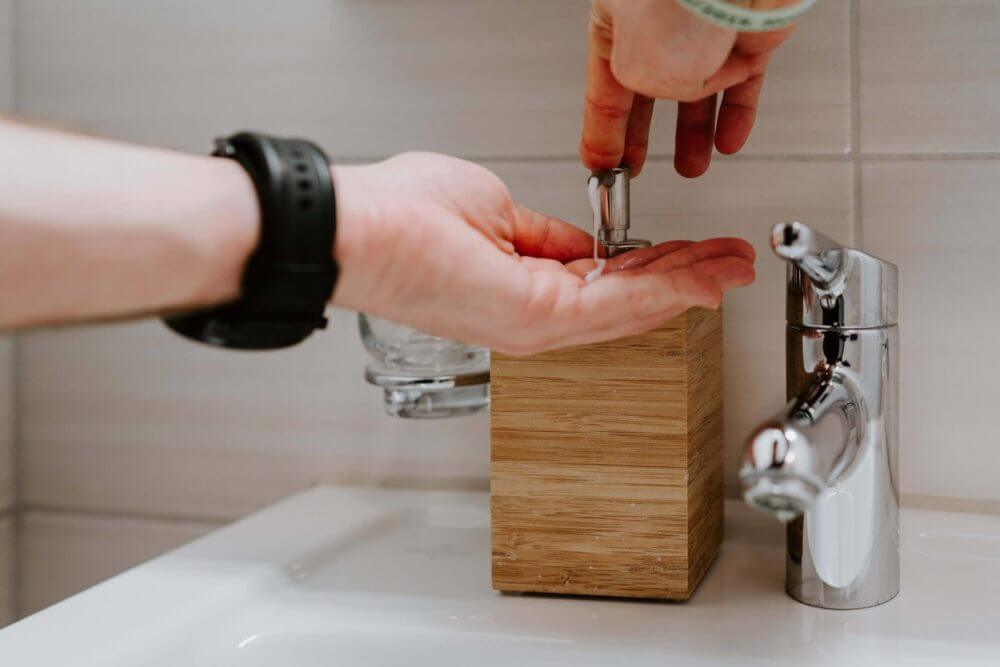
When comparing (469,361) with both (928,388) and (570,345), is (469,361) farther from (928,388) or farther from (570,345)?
(928,388)

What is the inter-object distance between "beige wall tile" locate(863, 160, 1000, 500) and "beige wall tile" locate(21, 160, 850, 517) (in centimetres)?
4

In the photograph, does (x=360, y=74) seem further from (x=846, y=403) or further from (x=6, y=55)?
(x=846, y=403)

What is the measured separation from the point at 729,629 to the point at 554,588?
0.11 m

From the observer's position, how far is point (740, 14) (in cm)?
47

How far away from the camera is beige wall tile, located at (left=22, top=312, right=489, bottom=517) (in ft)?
2.86

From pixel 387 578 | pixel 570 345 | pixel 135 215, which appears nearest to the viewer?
pixel 135 215

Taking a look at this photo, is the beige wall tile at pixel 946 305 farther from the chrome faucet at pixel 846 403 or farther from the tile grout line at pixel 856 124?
the chrome faucet at pixel 846 403

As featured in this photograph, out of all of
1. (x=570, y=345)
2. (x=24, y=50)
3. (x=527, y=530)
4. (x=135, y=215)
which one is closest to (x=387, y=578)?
(x=527, y=530)

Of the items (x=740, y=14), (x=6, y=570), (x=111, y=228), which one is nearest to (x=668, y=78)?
(x=740, y=14)

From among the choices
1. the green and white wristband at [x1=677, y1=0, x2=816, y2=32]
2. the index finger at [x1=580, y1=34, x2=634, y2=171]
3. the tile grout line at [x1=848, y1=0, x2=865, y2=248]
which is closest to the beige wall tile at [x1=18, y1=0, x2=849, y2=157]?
the tile grout line at [x1=848, y1=0, x2=865, y2=248]

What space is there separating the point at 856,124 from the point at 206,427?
1.98ft

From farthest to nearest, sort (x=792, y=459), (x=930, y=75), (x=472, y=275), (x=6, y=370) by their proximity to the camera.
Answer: (x=6, y=370) → (x=930, y=75) → (x=472, y=275) → (x=792, y=459)

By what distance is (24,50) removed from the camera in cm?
94

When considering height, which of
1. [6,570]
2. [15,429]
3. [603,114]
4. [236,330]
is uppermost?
[603,114]
